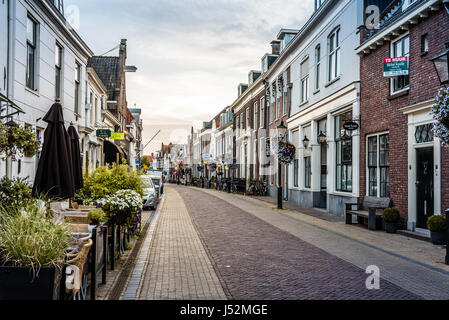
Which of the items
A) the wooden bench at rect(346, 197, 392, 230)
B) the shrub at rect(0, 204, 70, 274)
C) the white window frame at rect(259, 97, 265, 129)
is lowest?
the wooden bench at rect(346, 197, 392, 230)

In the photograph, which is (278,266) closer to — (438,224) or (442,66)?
(438,224)

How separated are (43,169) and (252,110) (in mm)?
30045

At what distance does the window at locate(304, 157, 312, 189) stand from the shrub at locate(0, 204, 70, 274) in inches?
712

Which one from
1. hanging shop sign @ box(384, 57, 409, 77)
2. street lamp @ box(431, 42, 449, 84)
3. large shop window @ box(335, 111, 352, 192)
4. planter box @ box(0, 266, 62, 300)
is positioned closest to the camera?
planter box @ box(0, 266, 62, 300)

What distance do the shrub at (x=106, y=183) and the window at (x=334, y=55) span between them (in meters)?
10.4

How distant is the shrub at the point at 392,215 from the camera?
1192 cm

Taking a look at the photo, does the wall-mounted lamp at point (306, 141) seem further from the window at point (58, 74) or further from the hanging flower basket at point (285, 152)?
the window at point (58, 74)

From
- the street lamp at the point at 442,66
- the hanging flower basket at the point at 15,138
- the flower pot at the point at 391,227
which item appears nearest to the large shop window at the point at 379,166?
the flower pot at the point at 391,227

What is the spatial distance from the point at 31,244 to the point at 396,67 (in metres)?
11.0

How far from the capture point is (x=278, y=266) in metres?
7.49

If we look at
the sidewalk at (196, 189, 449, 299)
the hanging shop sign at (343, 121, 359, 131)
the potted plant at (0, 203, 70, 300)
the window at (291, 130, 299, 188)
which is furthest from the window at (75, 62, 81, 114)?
the potted plant at (0, 203, 70, 300)

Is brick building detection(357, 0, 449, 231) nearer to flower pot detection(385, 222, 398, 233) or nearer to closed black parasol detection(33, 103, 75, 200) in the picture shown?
flower pot detection(385, 222, 398, 233)

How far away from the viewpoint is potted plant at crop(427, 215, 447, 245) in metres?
9.74

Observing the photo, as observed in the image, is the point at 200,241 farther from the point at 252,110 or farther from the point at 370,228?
the point at 252,110
